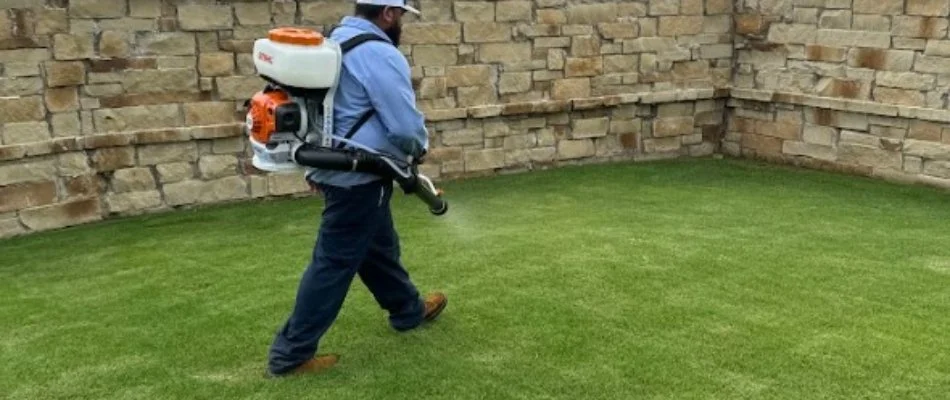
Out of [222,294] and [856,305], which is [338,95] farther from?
[856,305]

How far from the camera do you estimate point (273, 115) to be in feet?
12.2

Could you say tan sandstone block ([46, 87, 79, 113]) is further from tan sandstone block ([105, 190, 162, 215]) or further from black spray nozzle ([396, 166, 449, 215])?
black spray nozzle ([396, 166, 449, 215])

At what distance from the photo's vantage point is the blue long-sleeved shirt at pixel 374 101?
12.2ft

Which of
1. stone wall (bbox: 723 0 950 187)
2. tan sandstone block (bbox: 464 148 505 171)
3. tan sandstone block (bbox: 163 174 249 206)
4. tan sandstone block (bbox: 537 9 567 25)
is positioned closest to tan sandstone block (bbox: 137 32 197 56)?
tan sandstone block (bbox: 163 174 249 206)

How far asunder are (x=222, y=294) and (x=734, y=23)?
20.9 ft

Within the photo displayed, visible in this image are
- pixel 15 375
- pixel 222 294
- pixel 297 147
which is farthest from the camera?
pixel 222 294

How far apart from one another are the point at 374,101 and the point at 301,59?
32 centimetres

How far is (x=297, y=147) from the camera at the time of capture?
3809 mm

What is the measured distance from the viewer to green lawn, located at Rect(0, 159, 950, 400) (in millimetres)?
4059

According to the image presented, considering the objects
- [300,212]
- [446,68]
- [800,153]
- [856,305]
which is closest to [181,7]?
[300,212]

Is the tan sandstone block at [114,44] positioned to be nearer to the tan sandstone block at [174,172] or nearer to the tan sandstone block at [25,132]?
the tan sandstone block at [25,132]

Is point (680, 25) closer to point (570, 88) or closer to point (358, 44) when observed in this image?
point (570, 88)

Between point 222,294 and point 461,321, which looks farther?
point 222,294

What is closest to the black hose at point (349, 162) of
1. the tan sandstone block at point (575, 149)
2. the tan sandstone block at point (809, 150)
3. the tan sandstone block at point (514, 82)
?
the tan sandstone block at point (514, 82)
